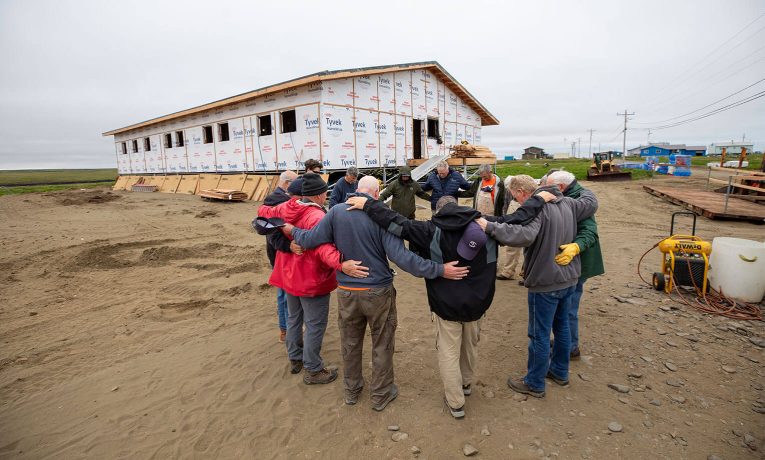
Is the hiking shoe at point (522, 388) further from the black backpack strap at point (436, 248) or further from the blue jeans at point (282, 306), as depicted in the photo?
the blue jeans at point (282, 306)

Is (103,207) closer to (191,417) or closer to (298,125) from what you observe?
(298,125)

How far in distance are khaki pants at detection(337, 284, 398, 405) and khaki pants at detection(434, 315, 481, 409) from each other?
42 cm

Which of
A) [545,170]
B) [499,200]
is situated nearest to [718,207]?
[499,200]

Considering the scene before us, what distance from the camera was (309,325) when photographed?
3588 mm

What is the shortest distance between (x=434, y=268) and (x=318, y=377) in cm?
183

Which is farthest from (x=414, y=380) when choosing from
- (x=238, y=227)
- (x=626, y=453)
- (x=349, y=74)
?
(x=349, y=74)

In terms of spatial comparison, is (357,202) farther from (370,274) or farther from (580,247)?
(580,247)

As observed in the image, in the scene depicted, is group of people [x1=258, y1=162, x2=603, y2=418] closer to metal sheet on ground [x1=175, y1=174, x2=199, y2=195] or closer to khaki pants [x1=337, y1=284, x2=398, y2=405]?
khaki pants [x1=337, y1=284, x2=398, y2=405]

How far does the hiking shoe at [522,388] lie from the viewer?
11.1 ft

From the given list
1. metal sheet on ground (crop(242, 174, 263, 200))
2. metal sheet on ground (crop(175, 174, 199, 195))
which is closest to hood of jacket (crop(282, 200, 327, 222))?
metal sheet on ground (crop(242, 174, 263, 200))

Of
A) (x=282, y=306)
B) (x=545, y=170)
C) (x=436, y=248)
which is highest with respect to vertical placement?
(x=545, y=170)

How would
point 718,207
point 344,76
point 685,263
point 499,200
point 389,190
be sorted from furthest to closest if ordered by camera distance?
point 344,76
point 718,207
point 389,190
point 499,200
point 685,263

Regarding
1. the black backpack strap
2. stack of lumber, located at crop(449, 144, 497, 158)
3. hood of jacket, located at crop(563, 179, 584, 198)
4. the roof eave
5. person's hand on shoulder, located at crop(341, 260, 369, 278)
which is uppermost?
the roof eave

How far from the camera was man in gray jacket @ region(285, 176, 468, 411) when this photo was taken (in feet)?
9.64
